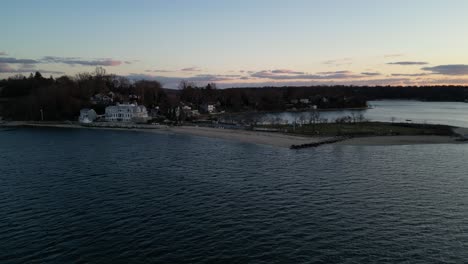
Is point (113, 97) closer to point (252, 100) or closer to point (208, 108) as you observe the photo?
point (208, 108)

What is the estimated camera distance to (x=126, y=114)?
9569 centimetres

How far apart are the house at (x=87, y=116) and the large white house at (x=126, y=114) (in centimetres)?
357

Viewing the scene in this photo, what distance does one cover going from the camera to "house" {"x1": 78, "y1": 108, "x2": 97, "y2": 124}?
3708 inches

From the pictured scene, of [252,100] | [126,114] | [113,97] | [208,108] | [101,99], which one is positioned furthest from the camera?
[252,100]

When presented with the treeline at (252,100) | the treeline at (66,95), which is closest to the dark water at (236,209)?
the treeline at (66,95)

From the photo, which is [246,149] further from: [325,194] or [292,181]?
[325,194]

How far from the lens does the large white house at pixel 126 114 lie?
95188 millimetres

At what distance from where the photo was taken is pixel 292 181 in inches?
1218

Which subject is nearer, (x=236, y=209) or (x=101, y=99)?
(x=236, y=209)

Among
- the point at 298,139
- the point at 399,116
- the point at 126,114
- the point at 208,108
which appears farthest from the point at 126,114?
the point at 399,116

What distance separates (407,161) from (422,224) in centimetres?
2010

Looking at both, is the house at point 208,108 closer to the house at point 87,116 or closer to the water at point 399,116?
the water at point 399,116

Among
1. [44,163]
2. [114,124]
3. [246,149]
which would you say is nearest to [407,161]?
[246,149]

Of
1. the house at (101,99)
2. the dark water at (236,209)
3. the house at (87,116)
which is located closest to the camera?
the dark water at (236,209)
